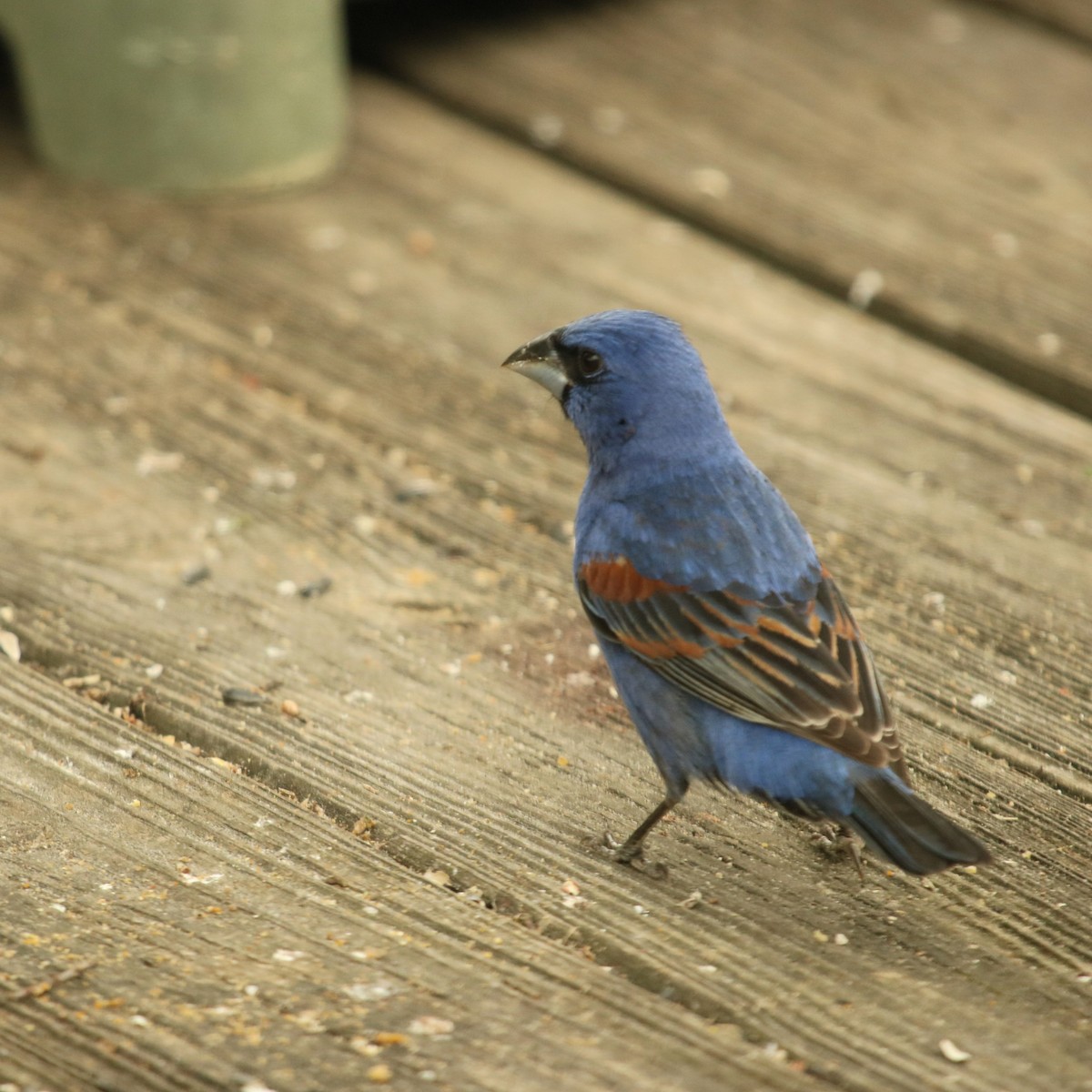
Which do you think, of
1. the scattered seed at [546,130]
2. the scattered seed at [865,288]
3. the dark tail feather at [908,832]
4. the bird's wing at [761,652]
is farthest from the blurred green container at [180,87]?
the dark tail feather at [908,832]

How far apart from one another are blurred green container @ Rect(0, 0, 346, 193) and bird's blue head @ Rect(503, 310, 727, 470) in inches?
63.8

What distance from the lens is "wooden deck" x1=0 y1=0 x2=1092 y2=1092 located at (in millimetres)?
2152

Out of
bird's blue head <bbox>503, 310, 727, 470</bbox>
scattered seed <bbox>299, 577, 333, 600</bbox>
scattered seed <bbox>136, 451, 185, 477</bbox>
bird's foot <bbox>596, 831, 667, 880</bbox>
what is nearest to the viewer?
bird's foot <bbox>596, 831, 667, 880</bbox>

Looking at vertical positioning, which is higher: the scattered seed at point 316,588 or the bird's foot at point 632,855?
the bird's foot at point 632,855

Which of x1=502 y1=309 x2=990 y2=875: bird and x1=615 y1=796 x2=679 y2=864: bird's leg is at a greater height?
x1=502 y1=309 x2=990 y2=875: bird

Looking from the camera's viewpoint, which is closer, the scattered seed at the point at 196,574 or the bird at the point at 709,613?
the bird at the point at 709,613

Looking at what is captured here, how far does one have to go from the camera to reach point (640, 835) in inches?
99.5

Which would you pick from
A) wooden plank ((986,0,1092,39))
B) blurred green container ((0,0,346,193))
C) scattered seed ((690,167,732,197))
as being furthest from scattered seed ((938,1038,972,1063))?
wooden plank ((986,0,1092,39))

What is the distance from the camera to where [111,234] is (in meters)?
4.22

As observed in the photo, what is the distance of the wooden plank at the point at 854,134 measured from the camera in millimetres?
4141

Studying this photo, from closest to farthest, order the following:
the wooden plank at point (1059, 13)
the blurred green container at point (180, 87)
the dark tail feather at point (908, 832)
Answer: the dark tail feather at point (908, 832) → the blurred green container at point (180, 87) → the wooden plank at point (1059, 13)

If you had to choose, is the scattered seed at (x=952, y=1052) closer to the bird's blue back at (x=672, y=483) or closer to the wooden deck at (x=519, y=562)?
the wooden deck at (x=519, y=562)

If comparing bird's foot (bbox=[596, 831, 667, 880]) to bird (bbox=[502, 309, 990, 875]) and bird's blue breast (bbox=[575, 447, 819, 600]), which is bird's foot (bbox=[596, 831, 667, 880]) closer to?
bird (bbox=[502, 309, 990, 875])

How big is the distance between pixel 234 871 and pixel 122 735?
390mm
